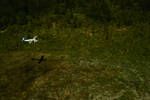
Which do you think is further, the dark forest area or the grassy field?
the dark forest area

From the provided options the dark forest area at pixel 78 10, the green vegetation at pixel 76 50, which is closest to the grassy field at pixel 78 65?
the green vegetation at pixel 76 50

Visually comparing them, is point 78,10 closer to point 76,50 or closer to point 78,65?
point 76,50

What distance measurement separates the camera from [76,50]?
46.1 ft

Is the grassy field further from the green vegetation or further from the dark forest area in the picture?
the dark forest area

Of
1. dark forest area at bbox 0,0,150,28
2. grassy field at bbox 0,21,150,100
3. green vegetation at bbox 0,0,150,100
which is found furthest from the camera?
dark forest area at bbox 0,0,150,28

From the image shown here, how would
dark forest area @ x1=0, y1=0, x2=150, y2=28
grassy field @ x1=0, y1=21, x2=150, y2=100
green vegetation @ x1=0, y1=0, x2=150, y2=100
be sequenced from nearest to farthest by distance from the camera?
grassy field @ x1=0, y1=21, x2=150, y2=100 → green vegetation @ x1=0, y1=0, x2=150, y2=100 → dark forest area @ x1=0, y1=0, x2=150, y2=28

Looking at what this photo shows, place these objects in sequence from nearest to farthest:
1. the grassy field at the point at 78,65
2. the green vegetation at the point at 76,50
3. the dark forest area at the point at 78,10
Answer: the grassy field at the point at 78,65 < the green vegetation at the point at 76,50 < the dark forest area at the point at 78,10

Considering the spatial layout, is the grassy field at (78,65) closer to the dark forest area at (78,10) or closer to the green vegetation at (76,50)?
the green vegetation at (76,50)

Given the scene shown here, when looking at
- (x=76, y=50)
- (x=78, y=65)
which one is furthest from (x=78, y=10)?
(x=78, y=65)

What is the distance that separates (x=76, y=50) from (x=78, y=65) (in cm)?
185

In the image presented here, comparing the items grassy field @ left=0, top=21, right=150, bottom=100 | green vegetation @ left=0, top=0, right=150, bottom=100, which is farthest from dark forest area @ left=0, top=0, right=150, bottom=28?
grassy field @ left=0, top=21, right=150, bottom=100

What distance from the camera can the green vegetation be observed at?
10836mm

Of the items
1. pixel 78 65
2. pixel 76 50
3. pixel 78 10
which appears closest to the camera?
pixel 78 65

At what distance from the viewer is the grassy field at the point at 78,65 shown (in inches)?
420
